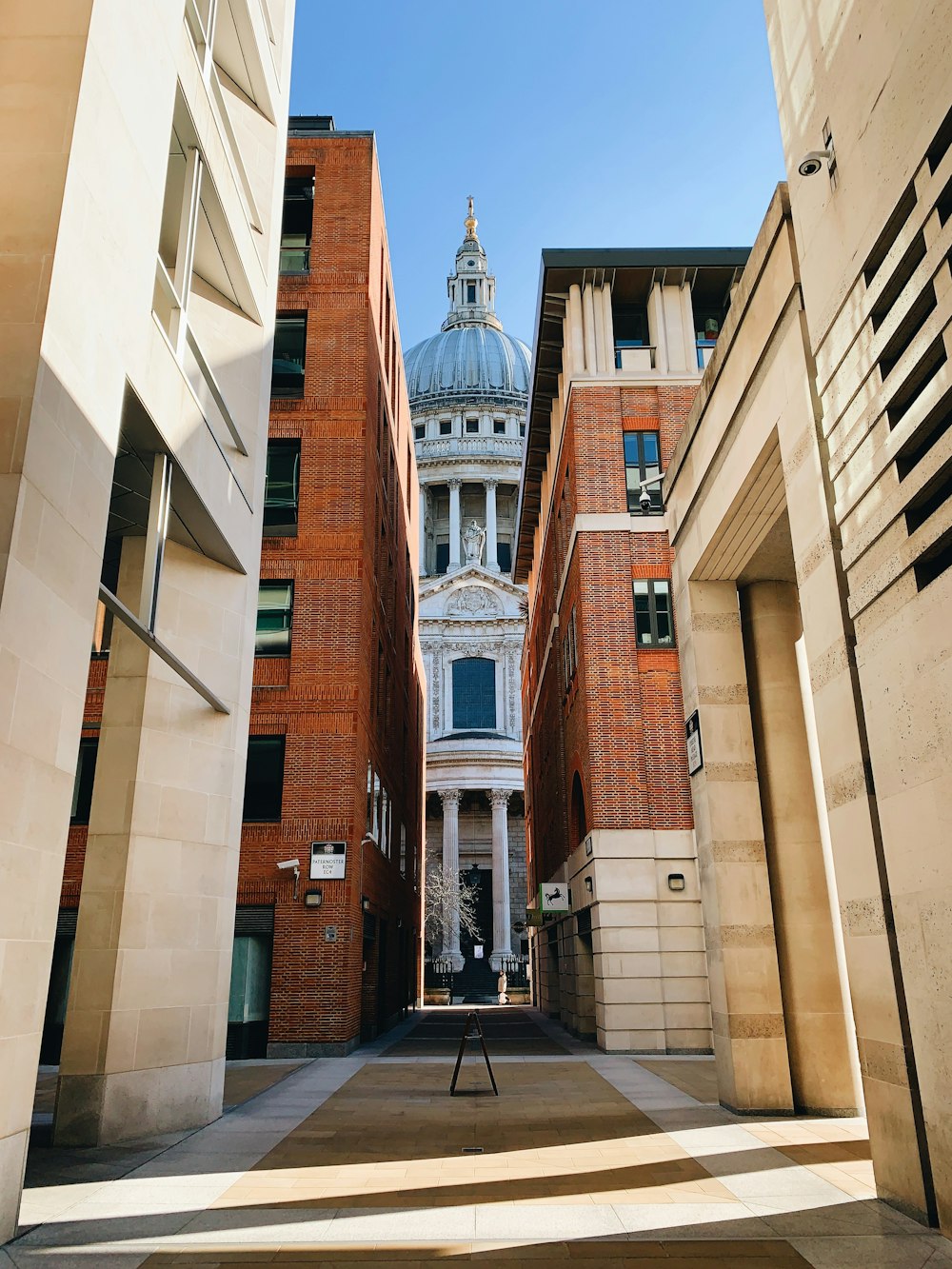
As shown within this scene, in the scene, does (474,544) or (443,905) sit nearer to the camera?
(443,905)

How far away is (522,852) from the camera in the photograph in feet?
221

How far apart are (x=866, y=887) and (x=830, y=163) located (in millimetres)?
6127

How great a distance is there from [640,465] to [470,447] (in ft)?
243

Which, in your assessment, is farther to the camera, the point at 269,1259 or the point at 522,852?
the point at 522,852

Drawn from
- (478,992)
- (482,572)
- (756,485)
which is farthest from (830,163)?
(482,572)

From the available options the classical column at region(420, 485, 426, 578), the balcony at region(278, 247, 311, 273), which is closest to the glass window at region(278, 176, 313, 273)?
the balcony at region(278, 247, 311, 273)

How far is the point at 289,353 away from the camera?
84.1 feet

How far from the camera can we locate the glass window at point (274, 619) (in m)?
22.8

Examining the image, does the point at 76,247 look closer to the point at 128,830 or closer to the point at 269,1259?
the point at 128,830

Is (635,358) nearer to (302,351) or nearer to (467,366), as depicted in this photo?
(302,351)

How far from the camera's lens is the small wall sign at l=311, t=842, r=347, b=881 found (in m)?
20.9

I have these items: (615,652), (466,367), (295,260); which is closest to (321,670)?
(615,652)

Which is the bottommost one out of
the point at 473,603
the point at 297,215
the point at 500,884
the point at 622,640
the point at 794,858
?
the point at 794,858

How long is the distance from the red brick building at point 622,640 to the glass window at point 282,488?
7060mm
